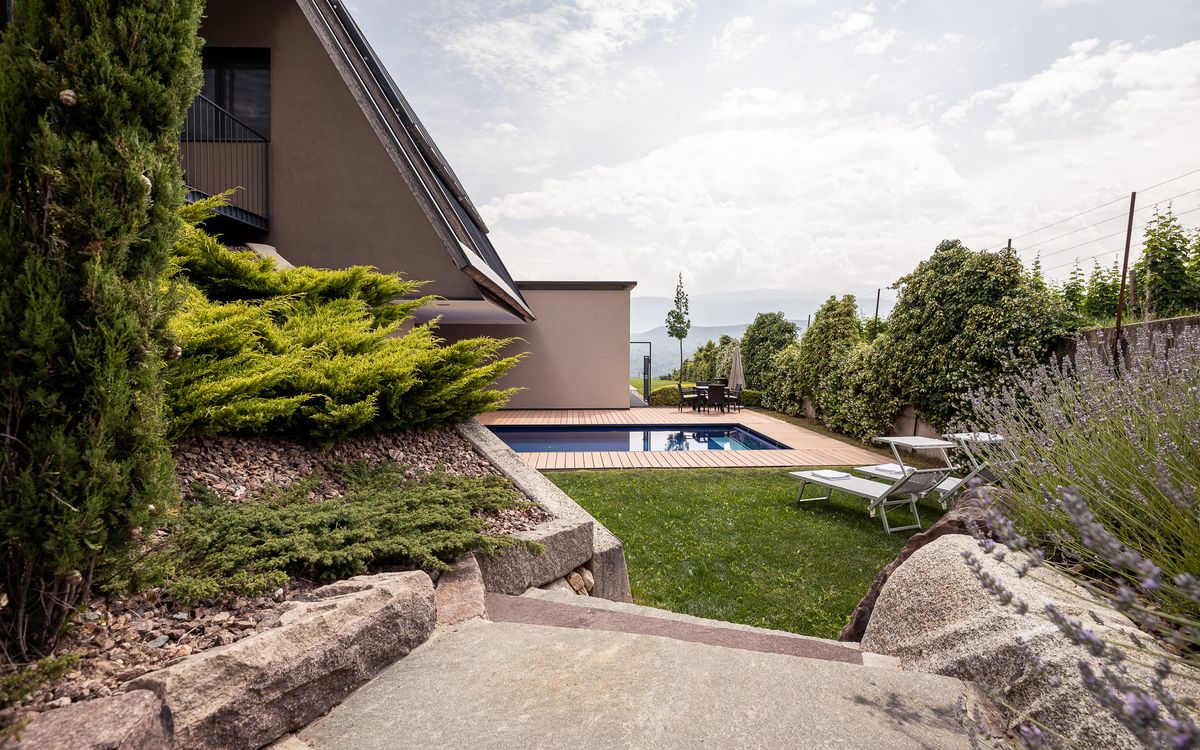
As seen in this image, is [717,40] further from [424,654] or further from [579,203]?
[579,203]

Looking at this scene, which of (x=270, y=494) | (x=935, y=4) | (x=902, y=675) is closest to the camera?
(x=902, y=675)

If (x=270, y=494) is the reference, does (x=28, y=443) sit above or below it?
above

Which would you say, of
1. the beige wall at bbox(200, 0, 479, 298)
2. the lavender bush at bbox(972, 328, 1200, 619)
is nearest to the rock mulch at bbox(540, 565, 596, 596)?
the lavender bush at bbox(972, 328, 1200, 619)

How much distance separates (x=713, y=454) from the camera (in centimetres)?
920

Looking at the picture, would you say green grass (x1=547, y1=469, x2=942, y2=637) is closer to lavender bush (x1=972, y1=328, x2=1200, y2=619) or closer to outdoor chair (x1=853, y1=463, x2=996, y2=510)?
outdoor chair (x1=853, y1=463, x2=996, y2=510)

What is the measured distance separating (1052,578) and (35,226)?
3.64 m

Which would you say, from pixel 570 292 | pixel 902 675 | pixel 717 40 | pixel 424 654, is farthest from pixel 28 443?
pixel 570 292

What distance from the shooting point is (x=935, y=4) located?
6.04m

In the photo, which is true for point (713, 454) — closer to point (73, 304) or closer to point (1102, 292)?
point (1102, 292)

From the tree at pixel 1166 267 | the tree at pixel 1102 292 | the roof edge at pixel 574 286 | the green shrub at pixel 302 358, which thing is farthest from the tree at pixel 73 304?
the roof edge at pixel 574 286

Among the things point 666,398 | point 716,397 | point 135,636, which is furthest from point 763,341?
point 135,636

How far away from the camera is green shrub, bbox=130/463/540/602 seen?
6.48 ft

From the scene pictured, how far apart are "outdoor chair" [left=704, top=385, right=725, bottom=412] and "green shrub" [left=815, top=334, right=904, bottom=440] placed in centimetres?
288

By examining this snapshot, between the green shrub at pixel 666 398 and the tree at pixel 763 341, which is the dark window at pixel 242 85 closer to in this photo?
the green shrub at pixel 666 398
